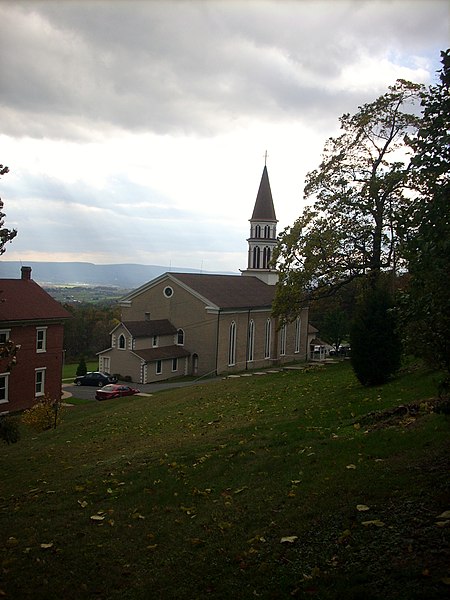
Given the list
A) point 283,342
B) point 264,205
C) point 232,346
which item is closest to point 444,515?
point 232,346

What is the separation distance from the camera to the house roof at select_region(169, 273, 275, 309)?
4962cm

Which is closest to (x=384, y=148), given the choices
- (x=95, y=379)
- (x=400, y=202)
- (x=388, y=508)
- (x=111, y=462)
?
(x=400, y=202)

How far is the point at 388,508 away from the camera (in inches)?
301

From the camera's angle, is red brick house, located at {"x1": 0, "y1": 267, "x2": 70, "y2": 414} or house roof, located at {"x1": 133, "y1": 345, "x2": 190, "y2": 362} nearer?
red brick house, located at {"x1": 0, "y1": 267, "x2": 70, "y2": 414}

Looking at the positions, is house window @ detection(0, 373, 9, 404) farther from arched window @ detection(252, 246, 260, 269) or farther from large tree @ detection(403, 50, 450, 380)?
arched window @ detection(252, 246, 260, 269)

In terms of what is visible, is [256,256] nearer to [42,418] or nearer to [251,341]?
[251,341]

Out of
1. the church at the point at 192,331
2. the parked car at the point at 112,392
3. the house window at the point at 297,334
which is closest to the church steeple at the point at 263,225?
the house window at the point at 297,334

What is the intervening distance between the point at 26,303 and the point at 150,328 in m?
13.4

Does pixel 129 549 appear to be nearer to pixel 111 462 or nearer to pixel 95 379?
pixel 111 462

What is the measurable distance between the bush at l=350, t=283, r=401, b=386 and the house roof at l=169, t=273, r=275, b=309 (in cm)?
2828

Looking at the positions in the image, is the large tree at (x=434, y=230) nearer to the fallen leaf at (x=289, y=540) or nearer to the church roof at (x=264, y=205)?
the fallen leaf at (x=289, y=540)

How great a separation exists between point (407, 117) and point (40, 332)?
25.1 metres

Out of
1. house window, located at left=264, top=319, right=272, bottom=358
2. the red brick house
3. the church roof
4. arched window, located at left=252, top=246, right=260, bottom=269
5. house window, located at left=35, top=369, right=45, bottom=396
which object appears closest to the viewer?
the red brick house

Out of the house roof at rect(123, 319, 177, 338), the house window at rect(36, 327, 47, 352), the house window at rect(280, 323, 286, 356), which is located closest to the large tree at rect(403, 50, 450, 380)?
the house window at rect(36, 327, 47, 352)
